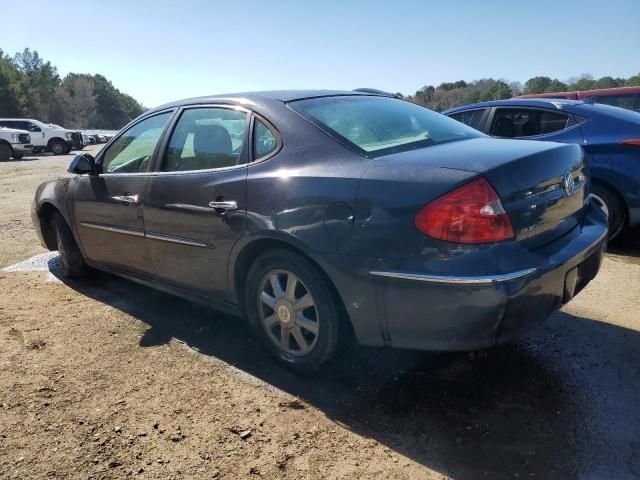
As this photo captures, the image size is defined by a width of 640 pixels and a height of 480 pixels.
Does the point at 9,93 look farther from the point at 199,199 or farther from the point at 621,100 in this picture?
the point at 199,199

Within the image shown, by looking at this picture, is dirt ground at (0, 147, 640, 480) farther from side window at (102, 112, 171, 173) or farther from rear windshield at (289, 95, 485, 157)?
rear windshield at (289, 95, 485, 157)

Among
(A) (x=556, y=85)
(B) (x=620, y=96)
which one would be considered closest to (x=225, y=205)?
(B) (x=620, y=96)

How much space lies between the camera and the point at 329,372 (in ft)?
9.48

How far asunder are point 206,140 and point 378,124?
1.12 meters

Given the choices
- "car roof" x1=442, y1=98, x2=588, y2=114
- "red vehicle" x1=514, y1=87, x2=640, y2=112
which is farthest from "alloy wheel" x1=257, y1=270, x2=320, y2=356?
"red vehicle" x1=514, y1=87, x2=640, y2=112

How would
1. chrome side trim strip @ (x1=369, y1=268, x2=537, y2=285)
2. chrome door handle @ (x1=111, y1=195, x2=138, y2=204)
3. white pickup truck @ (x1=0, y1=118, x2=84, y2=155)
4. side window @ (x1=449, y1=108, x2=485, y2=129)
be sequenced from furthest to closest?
white pickup truck @ (x1=0, y1=118, x2=84, y2=155) → side window @ (x1=449, y1=108, x2=485, y2=129) → chrome door handle @ (x1=111, y1=195, x2=138, y2=204) → chrome side trim strip @ (x1=369, y1=268, x2=537, y2=285)

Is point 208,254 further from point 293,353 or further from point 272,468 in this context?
point 272,468

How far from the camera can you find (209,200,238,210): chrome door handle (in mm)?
2952

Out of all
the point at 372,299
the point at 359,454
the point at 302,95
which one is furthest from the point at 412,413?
the point at 302,95

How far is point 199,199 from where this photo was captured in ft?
10.4

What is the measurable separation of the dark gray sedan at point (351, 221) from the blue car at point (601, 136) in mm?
2355

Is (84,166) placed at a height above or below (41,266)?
above

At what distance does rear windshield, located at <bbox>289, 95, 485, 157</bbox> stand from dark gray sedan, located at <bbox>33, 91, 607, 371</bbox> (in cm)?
2

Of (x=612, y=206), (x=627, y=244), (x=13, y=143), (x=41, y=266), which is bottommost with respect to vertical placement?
(x=627, y=244)
